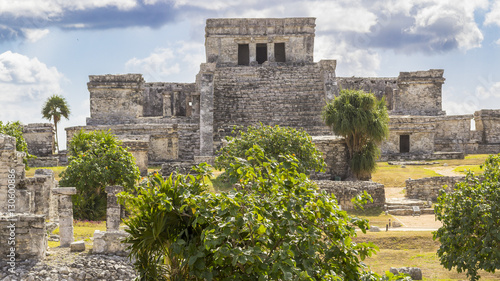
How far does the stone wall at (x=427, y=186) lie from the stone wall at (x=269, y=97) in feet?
17.5

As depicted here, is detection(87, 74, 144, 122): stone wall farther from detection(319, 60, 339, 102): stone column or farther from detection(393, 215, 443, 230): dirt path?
detection(393, 215, 443, 230): dirt path

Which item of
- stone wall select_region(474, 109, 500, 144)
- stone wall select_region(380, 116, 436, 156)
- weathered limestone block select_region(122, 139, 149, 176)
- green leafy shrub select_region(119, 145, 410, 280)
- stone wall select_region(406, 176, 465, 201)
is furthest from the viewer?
stone wall select_region(474, 109, 500, 144)

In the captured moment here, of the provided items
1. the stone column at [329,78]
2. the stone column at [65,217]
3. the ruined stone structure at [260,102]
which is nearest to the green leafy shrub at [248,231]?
the stone column at [65,217]

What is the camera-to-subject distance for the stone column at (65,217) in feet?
37.6

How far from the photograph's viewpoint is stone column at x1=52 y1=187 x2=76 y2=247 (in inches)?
451

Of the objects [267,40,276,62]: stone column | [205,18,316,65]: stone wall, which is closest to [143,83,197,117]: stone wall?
[205,18,316,65]: stone wall

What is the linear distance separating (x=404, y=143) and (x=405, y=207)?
35.8 ft

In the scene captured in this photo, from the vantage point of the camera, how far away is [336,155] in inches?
802

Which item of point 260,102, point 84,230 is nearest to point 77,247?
point 84,230

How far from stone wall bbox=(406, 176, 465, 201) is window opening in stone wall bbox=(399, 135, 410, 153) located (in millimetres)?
8565

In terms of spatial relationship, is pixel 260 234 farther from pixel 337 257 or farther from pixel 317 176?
pixel 317 176

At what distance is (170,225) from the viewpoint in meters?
6.08

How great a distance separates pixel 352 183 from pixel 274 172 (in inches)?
438

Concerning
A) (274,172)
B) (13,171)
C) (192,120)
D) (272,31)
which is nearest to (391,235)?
(274,172)
